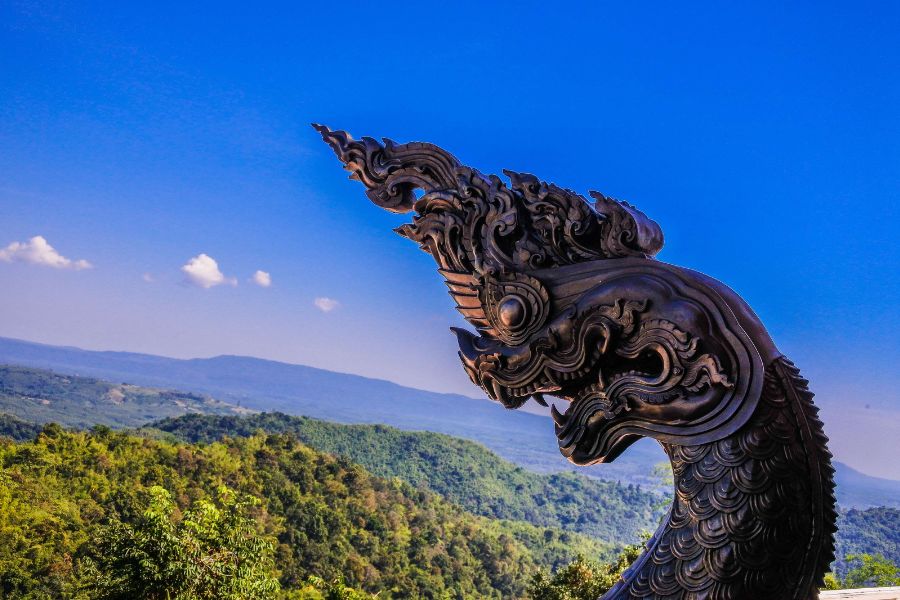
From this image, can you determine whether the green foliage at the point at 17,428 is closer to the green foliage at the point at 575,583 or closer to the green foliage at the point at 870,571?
the green foliage at the point at 575,583

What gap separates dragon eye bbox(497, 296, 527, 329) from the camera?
110 cm

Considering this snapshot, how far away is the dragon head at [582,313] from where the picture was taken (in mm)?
967

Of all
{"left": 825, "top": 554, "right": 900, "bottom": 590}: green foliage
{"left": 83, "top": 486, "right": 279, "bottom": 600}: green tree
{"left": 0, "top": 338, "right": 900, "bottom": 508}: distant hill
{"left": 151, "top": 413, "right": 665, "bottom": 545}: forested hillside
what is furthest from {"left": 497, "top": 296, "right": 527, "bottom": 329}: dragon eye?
{"left": 0, "top": 338, "right": 900, "bottom": 508}: distant hill

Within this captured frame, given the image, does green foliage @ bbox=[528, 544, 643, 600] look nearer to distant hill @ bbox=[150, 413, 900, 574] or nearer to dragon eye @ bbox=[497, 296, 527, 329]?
dragon eye @ bbox=[497, 296, 527, 329]

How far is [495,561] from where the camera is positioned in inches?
1151

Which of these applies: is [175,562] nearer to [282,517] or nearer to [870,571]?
[870,571]

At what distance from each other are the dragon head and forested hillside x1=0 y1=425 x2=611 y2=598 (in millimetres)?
21452

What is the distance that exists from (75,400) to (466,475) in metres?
23.9

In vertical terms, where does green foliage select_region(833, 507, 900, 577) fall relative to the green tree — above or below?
above

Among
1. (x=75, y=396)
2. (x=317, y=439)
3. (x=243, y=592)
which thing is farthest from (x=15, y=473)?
(x=75, y=396)

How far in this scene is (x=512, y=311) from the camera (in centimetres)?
111

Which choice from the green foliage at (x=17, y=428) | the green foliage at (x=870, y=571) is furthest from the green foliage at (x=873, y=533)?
the green foliage at (x=17, y=428)

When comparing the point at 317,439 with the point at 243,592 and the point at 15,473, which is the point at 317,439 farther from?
the point at 243,592

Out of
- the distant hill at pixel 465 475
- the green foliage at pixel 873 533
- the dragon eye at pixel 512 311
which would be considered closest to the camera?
the dragon eye at pixel 512 311
